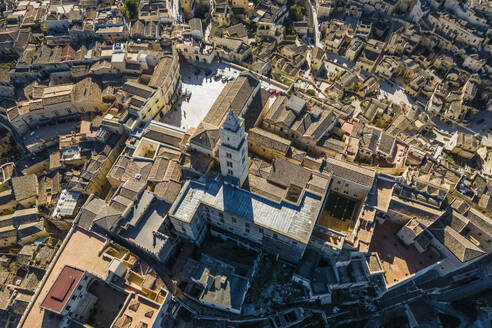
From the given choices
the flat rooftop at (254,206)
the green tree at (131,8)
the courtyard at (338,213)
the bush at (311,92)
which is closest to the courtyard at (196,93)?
the bush at (311,92)

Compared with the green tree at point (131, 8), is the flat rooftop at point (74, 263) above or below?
below

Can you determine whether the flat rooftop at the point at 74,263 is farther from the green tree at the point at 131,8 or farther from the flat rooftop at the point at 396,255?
the green tree at the point at 131,8

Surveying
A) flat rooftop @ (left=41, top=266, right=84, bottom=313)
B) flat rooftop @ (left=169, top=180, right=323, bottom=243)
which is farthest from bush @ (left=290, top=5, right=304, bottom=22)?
flat rooftop @ (left=41, top=266, right=84, bottom=313)

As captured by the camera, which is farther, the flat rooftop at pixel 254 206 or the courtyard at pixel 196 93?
the courtyard at pixel 196 93

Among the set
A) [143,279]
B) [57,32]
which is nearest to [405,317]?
[143,279]

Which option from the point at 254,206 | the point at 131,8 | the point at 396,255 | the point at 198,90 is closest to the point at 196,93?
the point at 198,90

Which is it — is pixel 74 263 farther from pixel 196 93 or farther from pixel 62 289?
pixel 196 93

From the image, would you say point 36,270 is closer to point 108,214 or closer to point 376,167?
point 108,214
